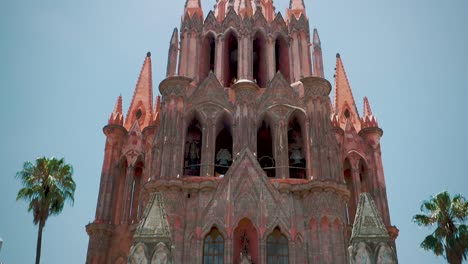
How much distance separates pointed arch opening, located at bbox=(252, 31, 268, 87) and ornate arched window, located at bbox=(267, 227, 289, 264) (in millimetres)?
10323

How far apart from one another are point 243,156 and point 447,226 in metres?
11.4

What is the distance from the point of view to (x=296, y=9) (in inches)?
1336

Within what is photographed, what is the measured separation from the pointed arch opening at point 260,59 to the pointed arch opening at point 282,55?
0.99 metres

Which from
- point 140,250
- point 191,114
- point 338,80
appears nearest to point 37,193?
point 191,114

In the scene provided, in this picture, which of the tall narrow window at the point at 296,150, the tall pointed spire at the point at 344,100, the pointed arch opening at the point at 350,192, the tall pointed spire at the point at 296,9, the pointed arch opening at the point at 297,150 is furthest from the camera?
the tall pointed spire at the point at 296,9

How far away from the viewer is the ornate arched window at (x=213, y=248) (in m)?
22.9

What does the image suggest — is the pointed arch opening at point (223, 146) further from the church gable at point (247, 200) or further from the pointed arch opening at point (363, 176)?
the pointed arch opening at point (363, 176)

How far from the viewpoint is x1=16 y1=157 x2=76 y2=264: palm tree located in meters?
25.3

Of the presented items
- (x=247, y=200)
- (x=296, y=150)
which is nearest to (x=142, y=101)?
(x=296, y=150)

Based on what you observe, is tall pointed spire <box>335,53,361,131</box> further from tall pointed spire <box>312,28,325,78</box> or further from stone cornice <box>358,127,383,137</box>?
tall pointed spire <box>312,28,325,78</box>

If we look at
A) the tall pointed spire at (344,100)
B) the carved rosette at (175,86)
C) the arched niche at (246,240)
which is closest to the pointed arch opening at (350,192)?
the tall pointed spire at (344,100)

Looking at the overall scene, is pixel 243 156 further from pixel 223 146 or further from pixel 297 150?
pixel 223 146

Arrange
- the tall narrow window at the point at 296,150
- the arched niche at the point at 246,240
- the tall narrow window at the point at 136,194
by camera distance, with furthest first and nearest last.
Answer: the tall narrow window at the point at 136,194, the tall narrow window at the point at 296,150, the arched niche at the point at 246,240

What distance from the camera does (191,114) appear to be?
28.0m
